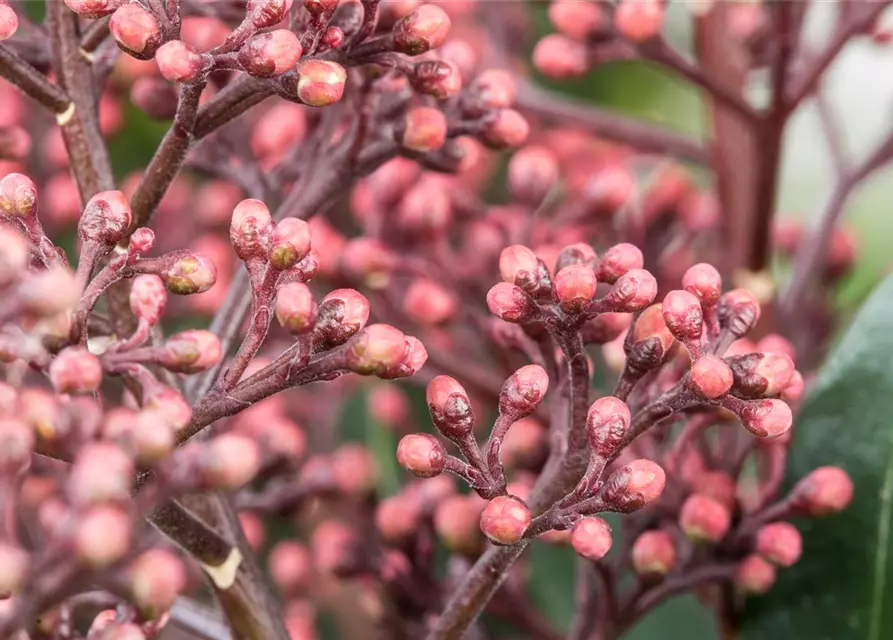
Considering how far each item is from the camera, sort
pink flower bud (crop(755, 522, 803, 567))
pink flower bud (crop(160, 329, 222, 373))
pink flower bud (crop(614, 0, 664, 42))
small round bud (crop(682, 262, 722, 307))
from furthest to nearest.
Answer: pink flower bud (crop(614, 0, 664, 42))
pink flower bud (crop(755, 522, 803, 567))
small round bud (crop(682, 262, 722, 307))
pink flower bud (crop(160, 329, 222, 373))

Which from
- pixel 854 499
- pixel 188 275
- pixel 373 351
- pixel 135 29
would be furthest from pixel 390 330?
pixel 854 499

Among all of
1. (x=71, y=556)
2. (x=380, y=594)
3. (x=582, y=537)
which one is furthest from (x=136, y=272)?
(x=380, y=594)

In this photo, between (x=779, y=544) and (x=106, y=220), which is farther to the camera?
(x=779, y=544)

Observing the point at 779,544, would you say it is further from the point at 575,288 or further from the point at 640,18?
the point at 640,18

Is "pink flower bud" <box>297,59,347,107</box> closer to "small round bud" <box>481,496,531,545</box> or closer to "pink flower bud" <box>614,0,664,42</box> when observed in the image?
"small round bud" <box>481,496,531,545</box>

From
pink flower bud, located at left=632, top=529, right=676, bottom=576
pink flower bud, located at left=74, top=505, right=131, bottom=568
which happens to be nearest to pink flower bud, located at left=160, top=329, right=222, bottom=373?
pink flower bud, located at left=74, top=505, right=131, bottom=568

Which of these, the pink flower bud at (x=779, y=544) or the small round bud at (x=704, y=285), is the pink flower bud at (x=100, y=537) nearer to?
the small round bud at (x=704, y=285)

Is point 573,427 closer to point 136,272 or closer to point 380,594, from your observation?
point 136,272
